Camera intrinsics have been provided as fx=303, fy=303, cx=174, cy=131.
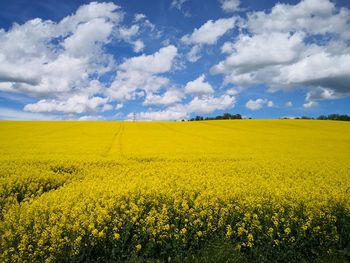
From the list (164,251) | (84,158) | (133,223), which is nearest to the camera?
(164,251)

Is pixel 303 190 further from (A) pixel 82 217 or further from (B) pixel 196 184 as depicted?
(A) pixel 82 217

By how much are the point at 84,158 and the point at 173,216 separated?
32.1ft

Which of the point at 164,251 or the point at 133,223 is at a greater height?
the point at 133,223

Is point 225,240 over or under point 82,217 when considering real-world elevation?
under

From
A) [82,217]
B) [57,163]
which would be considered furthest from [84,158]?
[82,217]

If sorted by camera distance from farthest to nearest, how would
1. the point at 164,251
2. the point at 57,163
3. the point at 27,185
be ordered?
1. the point at 57,163
2. the point at 27,185
3. the point at 164,251

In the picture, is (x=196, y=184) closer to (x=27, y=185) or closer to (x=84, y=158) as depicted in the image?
(x=27, y=185)

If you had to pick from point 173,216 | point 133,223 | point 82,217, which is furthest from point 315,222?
point 82,217

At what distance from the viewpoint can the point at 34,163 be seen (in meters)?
15.2

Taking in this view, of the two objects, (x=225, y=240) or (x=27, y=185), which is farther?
(x=27, y=185)

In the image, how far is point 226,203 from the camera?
28.5ft

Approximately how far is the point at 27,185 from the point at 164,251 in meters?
7.18

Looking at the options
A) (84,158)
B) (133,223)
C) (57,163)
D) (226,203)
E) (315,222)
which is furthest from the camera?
(84,158)

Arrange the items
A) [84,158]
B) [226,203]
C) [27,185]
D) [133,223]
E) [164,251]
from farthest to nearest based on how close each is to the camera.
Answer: [84,158], [27,185], [226,203], [133,223], [164,251]
